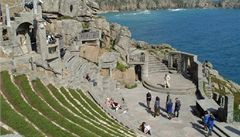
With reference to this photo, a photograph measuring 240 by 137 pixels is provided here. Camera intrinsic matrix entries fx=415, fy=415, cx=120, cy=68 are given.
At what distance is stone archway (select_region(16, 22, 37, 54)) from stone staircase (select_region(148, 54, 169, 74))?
13.9m

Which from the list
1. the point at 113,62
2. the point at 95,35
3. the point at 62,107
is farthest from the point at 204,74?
the point at 62,107

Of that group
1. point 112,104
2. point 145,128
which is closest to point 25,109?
point 145,128

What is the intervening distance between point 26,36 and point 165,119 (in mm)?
18015

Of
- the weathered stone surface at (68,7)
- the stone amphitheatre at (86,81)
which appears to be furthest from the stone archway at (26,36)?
the weathered stone surface at (68,7)

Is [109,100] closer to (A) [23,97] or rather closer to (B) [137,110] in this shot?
(B) [137,110]

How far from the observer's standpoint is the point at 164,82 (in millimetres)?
44562

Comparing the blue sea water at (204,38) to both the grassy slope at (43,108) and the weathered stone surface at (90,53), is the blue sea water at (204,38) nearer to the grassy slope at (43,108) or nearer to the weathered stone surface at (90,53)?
the weathered stone surface at (90,53)

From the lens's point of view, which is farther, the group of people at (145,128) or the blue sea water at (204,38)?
the blue sea water at (204,38)

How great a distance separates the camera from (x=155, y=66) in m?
49.7

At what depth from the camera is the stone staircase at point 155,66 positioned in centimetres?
4909

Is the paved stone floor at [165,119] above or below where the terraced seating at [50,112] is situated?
below

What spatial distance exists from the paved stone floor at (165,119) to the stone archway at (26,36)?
10.7m

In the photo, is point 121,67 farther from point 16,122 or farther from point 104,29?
point 16,122

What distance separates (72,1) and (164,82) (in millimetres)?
16875
